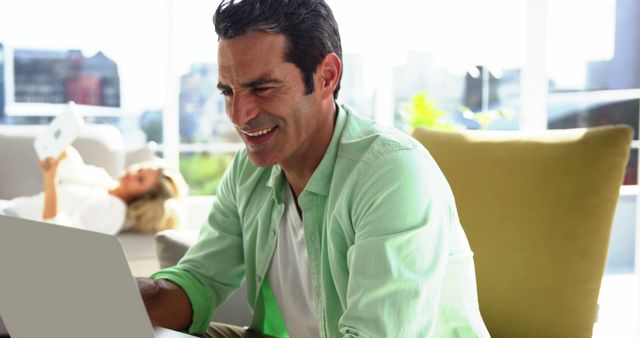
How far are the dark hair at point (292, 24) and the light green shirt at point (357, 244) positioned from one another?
133 millimetres

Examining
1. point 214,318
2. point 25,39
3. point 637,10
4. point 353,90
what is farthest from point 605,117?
point 214,318

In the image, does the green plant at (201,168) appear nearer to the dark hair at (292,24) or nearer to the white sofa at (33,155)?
the white sofa at (33,155)

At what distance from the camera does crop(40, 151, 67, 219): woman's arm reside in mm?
3506

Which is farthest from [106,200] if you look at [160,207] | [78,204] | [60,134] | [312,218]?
[312,218]

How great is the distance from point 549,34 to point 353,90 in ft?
4.54

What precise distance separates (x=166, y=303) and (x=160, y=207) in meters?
2.06

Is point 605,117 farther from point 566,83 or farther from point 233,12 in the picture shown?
point 233,12

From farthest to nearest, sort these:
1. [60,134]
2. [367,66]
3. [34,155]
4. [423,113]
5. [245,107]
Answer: [367,66] < [423,113] < [34,155] < [60,134] < [245,107]

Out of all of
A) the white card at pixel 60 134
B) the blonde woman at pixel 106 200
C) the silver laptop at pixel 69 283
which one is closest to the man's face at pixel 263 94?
the silver laptop at pixel 69 283

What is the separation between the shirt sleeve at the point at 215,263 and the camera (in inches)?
62.8

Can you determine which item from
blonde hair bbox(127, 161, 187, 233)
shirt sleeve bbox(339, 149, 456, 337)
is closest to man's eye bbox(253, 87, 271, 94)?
shirt sleeve bbox(339, 149, 456, 337)

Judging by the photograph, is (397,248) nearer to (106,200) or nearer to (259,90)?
(259,90)

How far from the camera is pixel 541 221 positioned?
5.63ft

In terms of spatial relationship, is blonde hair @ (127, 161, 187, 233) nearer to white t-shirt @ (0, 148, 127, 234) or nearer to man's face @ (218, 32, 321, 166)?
white t-shirt @ (0, 148, 127, 234)
